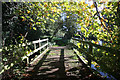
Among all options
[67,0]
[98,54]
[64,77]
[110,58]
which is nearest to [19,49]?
[64,77]

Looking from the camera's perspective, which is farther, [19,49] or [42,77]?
[19,49]

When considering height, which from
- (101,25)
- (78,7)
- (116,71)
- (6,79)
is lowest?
(6,79)

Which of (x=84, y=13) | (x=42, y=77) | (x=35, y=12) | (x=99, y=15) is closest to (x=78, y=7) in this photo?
(x=84, y=13)

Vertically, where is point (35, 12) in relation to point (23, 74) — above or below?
above

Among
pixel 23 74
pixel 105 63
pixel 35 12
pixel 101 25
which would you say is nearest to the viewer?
pixel 105 63

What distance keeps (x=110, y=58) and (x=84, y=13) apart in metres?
1.39

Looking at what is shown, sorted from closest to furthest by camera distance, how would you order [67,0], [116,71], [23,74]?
[116,71], [67,0], [23,74]

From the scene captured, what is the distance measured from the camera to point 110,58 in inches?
97.6

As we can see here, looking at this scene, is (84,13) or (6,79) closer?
(84,13)

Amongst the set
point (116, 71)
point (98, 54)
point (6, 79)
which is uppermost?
point (98, 54)

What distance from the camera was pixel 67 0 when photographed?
3010mm

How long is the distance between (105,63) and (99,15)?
4.11ft

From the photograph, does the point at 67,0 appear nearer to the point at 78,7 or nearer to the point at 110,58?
the point at 78,7

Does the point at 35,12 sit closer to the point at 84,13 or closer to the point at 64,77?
the point at 84,13
